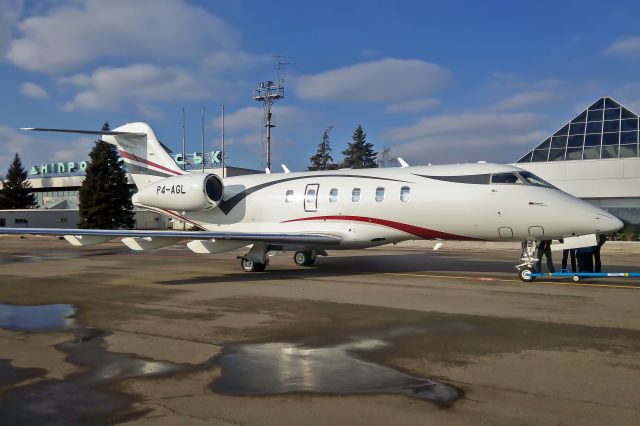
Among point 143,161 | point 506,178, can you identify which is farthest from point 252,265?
point 506,178

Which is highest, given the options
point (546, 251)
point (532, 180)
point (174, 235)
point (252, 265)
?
point (532, 180)

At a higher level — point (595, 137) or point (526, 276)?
point (595, 137)

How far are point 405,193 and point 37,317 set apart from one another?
9648mm

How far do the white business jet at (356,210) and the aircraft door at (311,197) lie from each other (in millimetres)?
36

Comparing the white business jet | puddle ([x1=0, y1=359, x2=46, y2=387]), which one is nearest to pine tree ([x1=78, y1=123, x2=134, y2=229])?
the white business jet

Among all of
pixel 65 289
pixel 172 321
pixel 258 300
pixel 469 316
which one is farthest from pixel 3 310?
pixel 469 316

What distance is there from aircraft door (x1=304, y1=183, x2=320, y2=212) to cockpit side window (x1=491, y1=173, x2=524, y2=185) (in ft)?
17.9

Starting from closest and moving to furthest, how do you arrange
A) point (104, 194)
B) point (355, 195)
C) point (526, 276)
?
point (526, 276), point (355, 195), point (104, 194)

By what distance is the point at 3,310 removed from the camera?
9.73m

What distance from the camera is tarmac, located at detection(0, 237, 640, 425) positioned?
4.43 meters

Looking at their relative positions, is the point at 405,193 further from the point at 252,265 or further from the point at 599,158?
the point at 599,158

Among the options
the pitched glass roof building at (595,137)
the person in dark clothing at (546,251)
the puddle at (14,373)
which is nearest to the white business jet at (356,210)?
the person in dark clothing at (546,251)

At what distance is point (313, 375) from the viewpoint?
5.39 metres

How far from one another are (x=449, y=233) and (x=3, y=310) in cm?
1077
